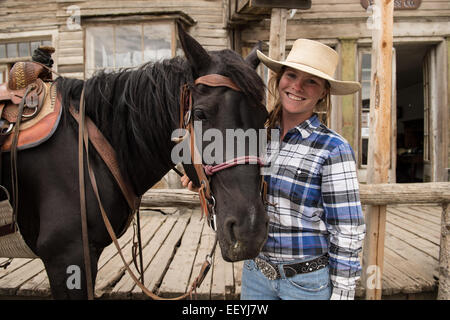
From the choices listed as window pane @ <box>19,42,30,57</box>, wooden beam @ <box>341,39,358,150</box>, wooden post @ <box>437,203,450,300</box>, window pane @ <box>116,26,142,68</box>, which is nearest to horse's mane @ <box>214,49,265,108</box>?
wooden post @ <box>437,203,450,300</box>

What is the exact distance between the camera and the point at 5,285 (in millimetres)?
2463

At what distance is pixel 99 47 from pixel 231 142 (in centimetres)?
522

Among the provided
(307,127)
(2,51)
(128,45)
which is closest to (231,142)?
(307,127)

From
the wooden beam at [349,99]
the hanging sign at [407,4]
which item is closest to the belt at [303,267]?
the wooden beam at [349,99]

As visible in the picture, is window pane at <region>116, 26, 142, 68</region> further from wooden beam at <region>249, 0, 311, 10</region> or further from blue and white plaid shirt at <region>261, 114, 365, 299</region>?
blue and white plaid shirt at <region>261, 114, 365, 299</region>

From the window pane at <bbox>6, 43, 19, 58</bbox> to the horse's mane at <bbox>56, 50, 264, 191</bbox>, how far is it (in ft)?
18.4

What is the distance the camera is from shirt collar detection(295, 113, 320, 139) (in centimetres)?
136

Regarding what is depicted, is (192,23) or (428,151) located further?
(428,151)

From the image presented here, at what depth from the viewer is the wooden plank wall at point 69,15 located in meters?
5.40

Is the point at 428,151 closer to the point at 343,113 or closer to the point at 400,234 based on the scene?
the point at 343,113

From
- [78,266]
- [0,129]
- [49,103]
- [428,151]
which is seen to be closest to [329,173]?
[78,266]

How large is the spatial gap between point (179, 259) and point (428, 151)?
548 centimetres

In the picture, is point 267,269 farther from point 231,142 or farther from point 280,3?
point 280,3

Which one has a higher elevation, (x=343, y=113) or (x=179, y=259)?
(x=343, y=113)
